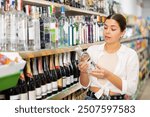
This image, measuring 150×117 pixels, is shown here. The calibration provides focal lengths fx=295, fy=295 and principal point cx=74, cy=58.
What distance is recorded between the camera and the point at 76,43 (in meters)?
2.63

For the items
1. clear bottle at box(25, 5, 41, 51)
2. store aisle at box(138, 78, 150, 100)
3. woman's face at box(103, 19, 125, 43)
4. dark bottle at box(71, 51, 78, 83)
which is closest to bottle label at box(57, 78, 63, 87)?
dark bottle at box(71, 51, 78, 83)

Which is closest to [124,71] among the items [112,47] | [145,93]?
[112,47]

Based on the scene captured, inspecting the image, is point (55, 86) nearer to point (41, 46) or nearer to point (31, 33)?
point (41, 46)

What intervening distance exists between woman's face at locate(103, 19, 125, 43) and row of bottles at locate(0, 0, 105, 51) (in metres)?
0.42

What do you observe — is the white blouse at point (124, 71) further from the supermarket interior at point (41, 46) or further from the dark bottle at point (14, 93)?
the dark bottle at point (14, 93)

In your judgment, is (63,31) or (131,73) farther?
(63,31)

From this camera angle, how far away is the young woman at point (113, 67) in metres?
1.88

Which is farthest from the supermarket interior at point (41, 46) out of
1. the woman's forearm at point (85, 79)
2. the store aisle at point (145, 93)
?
the store aisle at point (145, 93)

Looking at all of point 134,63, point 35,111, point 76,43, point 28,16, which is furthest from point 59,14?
point 35,111

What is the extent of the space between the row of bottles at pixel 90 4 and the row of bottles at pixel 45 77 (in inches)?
18.0

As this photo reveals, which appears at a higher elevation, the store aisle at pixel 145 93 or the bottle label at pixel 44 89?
the bottle label at pixel 44 89

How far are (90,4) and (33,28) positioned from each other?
154cm

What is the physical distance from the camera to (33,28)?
183 centimetres

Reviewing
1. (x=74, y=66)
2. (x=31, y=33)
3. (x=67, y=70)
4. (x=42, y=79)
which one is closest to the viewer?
(x=31, y=33)
